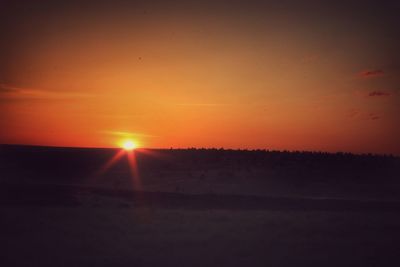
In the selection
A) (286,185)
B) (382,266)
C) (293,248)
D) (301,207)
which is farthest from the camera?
(286,185)

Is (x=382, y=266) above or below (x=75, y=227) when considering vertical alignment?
below

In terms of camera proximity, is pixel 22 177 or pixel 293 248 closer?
pixel 293 248

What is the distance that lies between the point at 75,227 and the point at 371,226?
9.15 meters

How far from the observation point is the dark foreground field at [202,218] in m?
9.77

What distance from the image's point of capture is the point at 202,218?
14.0 metres

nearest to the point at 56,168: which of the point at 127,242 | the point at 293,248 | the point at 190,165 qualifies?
the point at 190,165

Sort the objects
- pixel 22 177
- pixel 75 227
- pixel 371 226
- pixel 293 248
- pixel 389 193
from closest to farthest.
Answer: pixel 293 248
pixel 75 227
pixel 371 226
pixel 389 193
pixel 22 177

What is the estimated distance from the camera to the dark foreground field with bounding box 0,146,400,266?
9.77m

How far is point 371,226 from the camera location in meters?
13.6

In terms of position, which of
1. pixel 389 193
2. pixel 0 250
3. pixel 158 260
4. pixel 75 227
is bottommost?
pixel 158 260

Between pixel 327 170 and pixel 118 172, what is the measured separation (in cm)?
1450

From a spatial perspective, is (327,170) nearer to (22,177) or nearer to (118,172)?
(118,172)

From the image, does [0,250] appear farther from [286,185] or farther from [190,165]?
[190,165]

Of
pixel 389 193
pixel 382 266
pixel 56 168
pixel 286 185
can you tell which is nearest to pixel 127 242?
pixel 382 266
